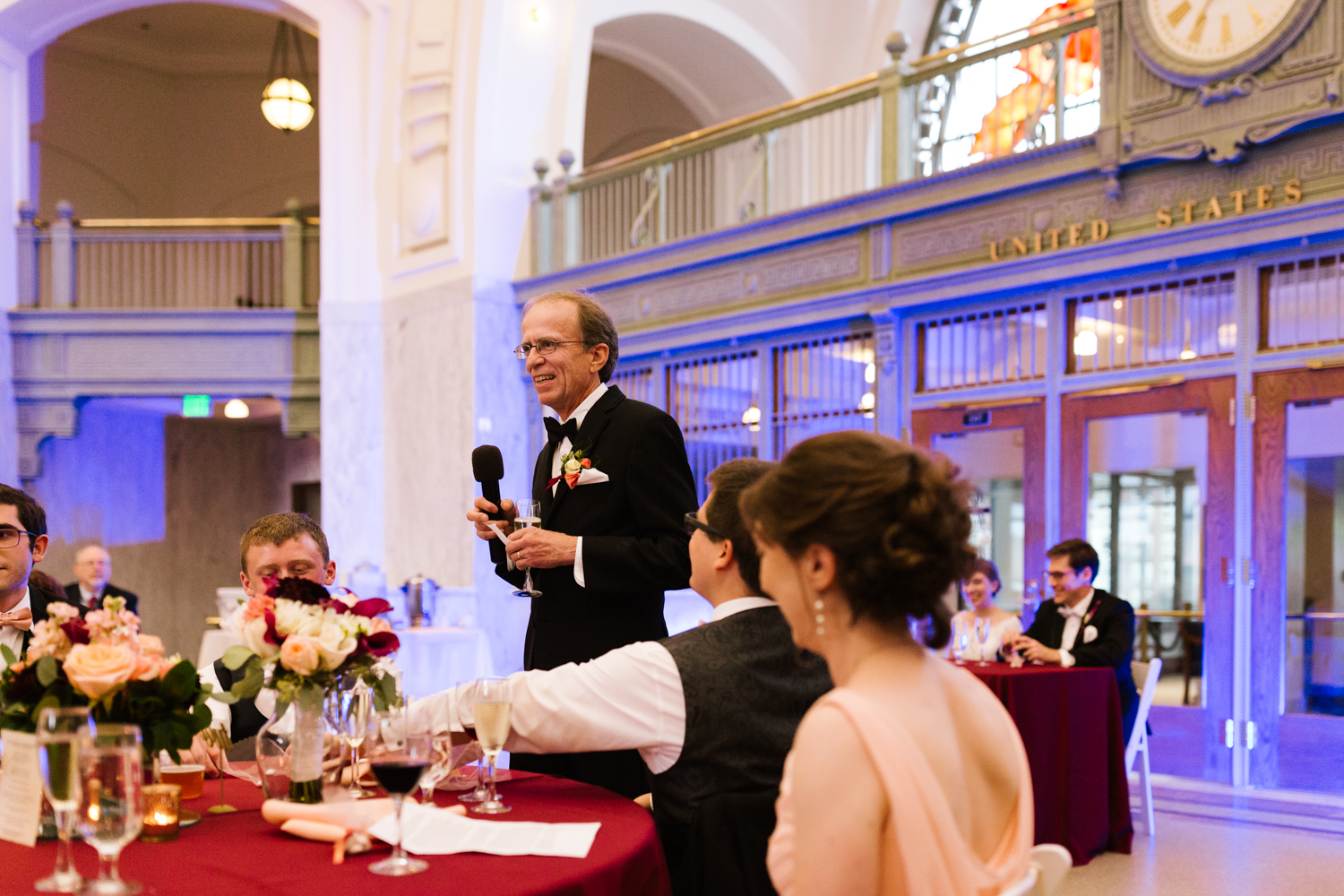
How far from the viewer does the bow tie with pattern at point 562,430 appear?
2.80m

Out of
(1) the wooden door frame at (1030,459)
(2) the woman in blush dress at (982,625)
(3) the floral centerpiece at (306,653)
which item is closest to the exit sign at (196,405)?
(1) the wooden door frame at (1030,459)

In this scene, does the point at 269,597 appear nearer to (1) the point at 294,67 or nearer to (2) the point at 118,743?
(2) the point at 118,743

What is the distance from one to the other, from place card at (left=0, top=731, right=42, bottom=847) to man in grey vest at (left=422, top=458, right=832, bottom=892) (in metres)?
0.65

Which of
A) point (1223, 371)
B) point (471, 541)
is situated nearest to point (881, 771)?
point (1223, 371)

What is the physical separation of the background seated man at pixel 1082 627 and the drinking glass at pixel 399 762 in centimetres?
412

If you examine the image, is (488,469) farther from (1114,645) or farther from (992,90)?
(992,90)

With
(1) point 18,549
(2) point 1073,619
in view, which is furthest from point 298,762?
(2) point 1073,619

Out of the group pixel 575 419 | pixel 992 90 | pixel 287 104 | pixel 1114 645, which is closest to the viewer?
pixel 575 419

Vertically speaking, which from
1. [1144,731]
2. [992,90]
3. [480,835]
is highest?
[992,90]

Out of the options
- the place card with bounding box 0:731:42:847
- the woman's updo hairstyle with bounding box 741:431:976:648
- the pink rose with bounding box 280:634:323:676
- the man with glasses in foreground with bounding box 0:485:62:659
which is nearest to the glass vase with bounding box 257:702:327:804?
the pink rose with bounding box 280:634:323:676

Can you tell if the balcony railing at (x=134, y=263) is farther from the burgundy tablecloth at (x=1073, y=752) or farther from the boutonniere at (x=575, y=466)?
the boutonniere at (x=575, y=466)

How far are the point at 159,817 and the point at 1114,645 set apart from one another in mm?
4446

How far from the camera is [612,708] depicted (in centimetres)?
189

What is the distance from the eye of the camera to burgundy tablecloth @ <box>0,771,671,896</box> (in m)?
1.49
